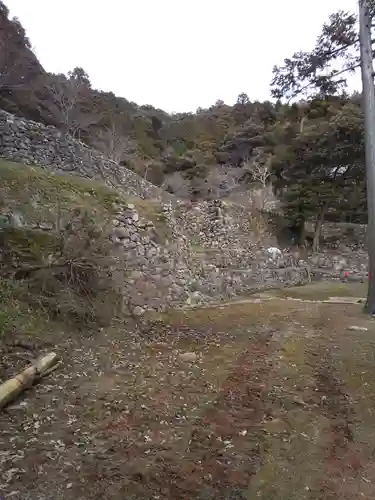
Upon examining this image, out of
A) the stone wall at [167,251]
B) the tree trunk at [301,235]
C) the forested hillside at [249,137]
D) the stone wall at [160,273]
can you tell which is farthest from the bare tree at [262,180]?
the stone wall at [160,273]

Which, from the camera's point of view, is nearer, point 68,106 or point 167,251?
point 167,251

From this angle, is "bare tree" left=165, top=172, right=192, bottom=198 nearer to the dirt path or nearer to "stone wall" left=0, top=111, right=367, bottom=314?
"stone wall" left=0, top=111, right=367, bottom=314

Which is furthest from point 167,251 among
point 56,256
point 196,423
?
point 196,423

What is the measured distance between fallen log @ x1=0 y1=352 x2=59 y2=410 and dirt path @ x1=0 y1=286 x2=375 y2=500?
96mm

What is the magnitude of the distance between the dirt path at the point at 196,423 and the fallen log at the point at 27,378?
96mm

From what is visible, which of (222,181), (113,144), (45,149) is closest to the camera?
(45,149)

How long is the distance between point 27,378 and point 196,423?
1586 millimetres

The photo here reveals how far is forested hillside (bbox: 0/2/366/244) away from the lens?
25.5 feet

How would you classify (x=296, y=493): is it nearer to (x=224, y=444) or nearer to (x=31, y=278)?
(x=224, y=444)

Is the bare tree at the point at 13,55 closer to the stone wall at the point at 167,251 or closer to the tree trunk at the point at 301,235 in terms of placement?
the stone wall at the point at 167,251

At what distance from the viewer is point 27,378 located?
3344 mm

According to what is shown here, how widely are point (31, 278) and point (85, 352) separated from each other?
1279 mm

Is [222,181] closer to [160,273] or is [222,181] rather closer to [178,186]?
[178,186]

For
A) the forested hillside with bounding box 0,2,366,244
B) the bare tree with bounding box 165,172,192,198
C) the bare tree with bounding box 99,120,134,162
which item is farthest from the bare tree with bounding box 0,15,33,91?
the bare tree with bounding box 165,172,192,198
